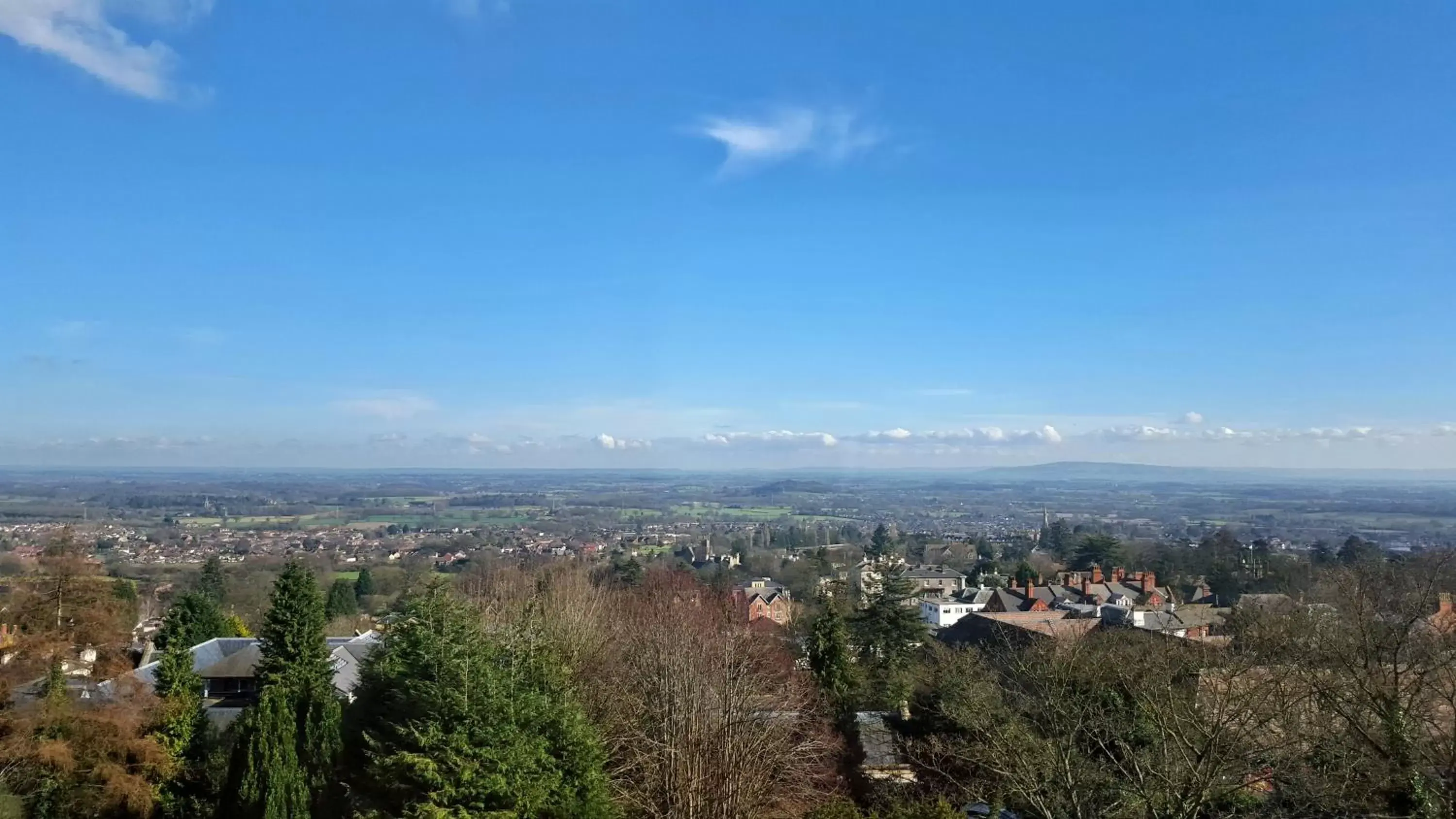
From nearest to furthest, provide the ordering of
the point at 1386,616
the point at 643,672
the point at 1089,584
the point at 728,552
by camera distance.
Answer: the point at 1386,616 < the point at 643,672 < the point at 1089,584 < the point at 728,552

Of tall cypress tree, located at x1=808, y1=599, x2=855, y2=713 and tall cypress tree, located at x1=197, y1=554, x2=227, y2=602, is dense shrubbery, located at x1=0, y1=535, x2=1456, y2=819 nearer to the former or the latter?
tall cypress tree, located at x1=808, y1=599, x2=855, y2=713

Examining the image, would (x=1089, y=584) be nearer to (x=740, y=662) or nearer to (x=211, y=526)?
(x=740, y=662)

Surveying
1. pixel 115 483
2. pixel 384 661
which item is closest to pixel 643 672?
pixel 384 661

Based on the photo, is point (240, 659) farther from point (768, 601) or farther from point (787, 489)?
point (787, 489)

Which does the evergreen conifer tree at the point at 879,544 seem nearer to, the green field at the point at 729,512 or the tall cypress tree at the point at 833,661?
the green field at the point at 729,512

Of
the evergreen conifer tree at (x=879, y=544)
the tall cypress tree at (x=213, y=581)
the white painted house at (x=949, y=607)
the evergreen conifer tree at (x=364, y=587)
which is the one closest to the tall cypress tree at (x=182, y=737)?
the tall cypress tree at (x=213, y=581)

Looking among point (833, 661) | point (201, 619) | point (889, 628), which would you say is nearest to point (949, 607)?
point (889, 628)
